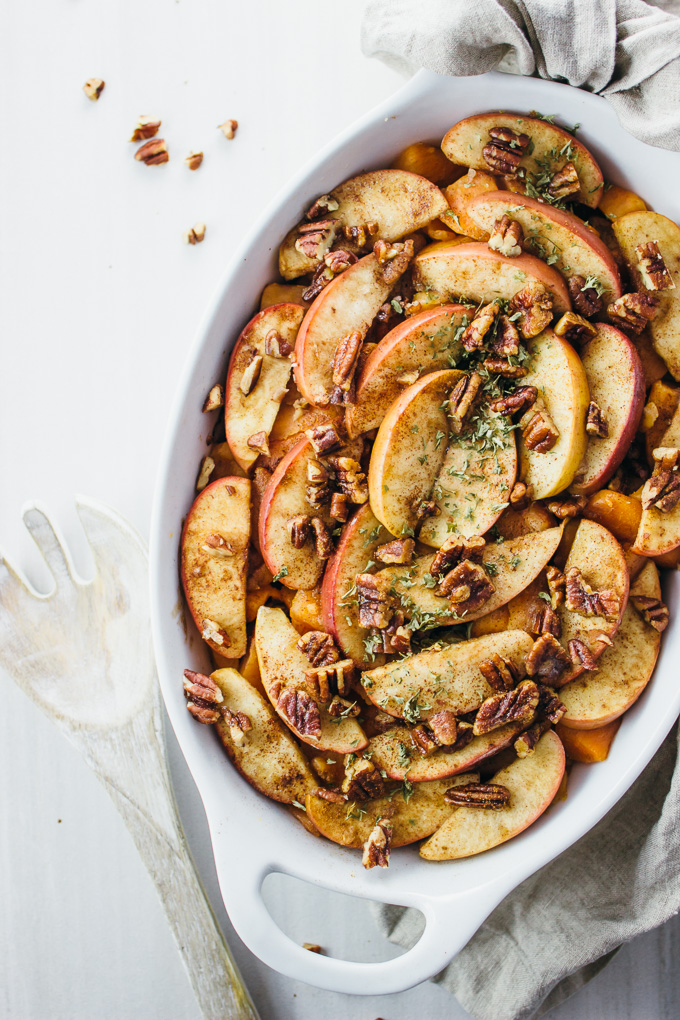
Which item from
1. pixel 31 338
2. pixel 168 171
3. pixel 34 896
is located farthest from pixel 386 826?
pixel 168 171

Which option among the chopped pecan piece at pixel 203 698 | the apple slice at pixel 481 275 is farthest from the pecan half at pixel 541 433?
the chopped pecan piece at pixel 203 698

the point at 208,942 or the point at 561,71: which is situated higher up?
the point at 561,71

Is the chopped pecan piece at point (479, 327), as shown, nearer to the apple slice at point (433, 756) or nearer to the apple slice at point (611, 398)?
the apple slice at point (611, 398)

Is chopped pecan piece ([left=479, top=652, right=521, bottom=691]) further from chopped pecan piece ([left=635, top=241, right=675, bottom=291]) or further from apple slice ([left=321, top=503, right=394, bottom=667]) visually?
chopped pecan piece ([left=635, top=241, right=675, bottom=291])

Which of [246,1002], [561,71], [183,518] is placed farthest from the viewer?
[246,1002]

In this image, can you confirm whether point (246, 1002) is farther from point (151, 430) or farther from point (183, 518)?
point (151, 430)

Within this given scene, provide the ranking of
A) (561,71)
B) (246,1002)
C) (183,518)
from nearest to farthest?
(561,71)
(183,518)
(246,1002)

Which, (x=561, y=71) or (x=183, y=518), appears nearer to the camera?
(x=561, y=71)
